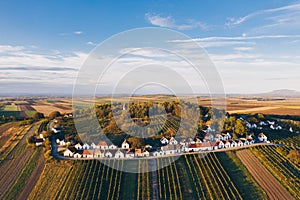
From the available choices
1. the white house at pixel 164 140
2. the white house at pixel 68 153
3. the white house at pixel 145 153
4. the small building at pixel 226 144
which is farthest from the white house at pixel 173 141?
the white house at pixel 68 153

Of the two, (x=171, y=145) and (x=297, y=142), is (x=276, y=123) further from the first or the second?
(x=171, y=145)

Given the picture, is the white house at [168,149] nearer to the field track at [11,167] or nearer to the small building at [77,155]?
the small building at [77,155]

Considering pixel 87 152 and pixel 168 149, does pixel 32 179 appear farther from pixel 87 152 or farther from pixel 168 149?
pixel 168 149

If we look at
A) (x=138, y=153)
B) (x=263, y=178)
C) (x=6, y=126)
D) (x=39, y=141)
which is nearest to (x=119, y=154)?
(x=138, y=153)

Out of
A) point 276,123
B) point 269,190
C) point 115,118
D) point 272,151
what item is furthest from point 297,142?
point 115,118

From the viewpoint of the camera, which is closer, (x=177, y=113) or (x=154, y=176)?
(x=154, y=176)

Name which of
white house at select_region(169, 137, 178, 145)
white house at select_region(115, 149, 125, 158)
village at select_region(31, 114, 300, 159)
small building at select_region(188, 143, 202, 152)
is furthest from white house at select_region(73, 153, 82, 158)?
small building at select_region(188, 143, 202, 152)
